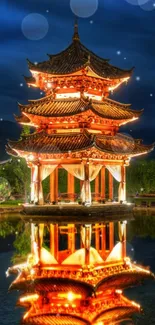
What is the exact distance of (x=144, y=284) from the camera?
12.9 m

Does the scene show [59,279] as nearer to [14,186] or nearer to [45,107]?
[45,107]

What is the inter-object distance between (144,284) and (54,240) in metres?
9.27

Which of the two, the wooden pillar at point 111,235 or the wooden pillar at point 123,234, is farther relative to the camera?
the wooden pillar at point 111,235

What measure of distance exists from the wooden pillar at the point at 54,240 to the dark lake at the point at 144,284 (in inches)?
65.4

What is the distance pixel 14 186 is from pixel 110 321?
38572 millimetres

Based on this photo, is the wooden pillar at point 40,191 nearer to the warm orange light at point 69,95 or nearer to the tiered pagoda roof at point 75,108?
the tiered pagoda roof at point 75,108

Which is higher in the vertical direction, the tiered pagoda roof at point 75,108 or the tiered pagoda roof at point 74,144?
the tiered pagoda roof at point 75,108

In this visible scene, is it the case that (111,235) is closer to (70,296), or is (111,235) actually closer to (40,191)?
(70,296)

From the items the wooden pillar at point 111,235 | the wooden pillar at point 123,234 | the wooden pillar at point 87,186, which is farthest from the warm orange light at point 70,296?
the wooden pillar at point 87,186

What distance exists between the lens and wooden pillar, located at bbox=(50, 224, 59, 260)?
61.0ft

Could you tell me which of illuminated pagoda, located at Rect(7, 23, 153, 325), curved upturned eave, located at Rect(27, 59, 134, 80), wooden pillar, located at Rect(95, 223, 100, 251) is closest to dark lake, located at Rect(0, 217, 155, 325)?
illuminated pagoda, located at Rect(7, 23, 153, 325)

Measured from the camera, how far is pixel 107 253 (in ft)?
60.1

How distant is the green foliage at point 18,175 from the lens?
42156 millimetres

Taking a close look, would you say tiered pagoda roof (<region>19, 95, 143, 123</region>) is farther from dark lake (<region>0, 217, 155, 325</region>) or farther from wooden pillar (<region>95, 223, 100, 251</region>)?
wooden pillar (<region>95, 223, 100, 251</region>)
